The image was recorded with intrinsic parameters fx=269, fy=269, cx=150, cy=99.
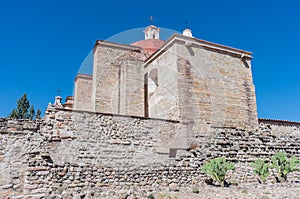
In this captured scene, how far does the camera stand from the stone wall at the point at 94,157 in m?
6.88

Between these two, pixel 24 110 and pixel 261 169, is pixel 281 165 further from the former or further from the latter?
pixel 24 110

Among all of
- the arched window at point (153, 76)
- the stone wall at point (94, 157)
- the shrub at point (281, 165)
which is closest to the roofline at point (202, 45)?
the arched window at point (153, 76)

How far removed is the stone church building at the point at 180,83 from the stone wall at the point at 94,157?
4.11 ft

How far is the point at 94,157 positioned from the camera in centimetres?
760

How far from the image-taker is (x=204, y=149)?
9344 mm

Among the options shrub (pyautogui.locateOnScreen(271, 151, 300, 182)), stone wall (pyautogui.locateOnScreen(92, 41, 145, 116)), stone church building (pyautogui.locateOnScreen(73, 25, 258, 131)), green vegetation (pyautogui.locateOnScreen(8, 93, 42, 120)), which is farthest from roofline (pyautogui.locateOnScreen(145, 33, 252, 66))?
green vegetation (pyautogui.locateOnScreen(8, 93, 42, 120))

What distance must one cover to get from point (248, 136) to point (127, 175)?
5.36m

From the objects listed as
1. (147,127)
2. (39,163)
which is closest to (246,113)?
(147,127)

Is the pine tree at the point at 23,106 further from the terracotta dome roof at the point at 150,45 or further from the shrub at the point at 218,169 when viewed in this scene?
the shrub at the point at 218,169

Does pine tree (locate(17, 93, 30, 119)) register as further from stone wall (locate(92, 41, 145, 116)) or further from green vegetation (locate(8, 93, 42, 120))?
stone wall (locate(92, 41, 145, 116))

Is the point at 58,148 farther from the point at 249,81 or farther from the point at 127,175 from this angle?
the point at 249,81

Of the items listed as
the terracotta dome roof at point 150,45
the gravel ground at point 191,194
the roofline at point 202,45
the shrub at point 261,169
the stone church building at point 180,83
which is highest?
the terracotta dome roof at point 150,45

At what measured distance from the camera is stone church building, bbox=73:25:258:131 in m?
10.1

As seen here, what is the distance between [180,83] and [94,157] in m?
4.22
